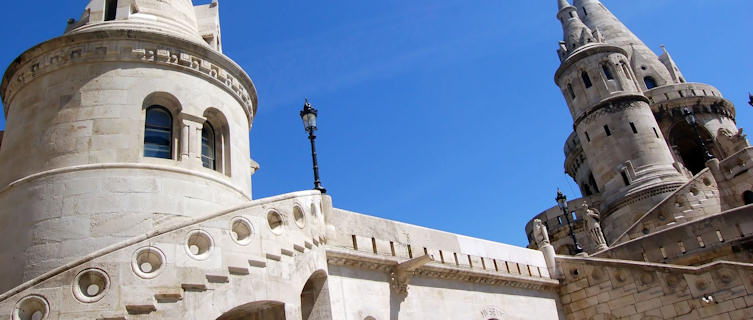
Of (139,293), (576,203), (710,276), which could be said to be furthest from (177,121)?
(576,203)

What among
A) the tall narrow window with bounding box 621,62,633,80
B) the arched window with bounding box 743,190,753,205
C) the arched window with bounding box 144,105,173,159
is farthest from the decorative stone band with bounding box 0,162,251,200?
the tall narrow window with bounding box 621,62,633,80

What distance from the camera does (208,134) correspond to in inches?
481

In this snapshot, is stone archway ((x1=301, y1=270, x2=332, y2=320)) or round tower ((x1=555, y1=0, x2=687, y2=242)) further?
round tower ((x1=555, y1=0, x2=687, y2=242))

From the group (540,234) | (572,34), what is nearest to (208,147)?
(540,234)

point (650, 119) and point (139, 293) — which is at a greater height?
point (650, 119)

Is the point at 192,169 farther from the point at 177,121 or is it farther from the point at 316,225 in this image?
the point at 316,225

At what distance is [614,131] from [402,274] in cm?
2327

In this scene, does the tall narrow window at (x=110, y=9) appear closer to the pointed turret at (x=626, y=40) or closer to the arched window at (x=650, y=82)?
the pointed turret at (x=626, y=40)

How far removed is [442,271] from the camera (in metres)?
13.8

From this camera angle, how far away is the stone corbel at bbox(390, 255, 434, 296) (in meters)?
12.4

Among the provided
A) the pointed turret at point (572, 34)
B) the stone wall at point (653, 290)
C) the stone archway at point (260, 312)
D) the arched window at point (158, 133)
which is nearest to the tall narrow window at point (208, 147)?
the arched window at point (158, 133)

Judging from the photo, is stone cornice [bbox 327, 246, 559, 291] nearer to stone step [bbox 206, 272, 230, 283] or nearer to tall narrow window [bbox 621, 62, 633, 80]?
stone step [bbox 206, 272, 230, 283]

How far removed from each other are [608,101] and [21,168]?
29.4 meters

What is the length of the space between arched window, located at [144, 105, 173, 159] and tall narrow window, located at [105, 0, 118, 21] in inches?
124
